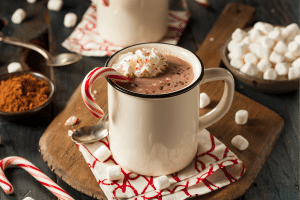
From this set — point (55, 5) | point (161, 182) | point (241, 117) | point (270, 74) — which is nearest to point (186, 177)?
point (161, 182)

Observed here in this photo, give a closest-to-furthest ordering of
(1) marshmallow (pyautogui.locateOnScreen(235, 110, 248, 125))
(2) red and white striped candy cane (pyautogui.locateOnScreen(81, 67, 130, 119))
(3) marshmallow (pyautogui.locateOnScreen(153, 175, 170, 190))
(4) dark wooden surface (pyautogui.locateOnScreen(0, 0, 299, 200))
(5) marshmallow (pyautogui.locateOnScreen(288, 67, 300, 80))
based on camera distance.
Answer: (2) red and white striped candy cane (pyautogui.locateOnScreen(81, 67, 130, 119)) < (3) marshmallow (pyautogui.locateOnScreen(153, 175, 170, 190)) < (4) dark wooden surface (pyautogui.locateOnScreen(0, 0, 299, 200)) < (1) marshmallow (pyautogui.locateOnScreen(235, 110, 248, 125)) < (5) marshmallow (pyautogui.locateOnScreen(288, 67, 300, 80))

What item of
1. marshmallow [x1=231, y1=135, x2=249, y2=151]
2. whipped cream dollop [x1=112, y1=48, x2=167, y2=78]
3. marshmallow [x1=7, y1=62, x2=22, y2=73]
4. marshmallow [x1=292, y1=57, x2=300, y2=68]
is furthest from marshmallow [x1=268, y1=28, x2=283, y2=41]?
marshmallow [x1=7, y1=62, x2=22, y2=73]

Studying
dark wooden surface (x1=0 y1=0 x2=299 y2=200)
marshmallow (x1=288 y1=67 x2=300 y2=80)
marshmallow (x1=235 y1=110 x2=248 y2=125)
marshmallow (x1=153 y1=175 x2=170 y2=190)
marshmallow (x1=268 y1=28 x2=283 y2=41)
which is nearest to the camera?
marshmallow (x1=153 y1=175 x2=170 y2=190)

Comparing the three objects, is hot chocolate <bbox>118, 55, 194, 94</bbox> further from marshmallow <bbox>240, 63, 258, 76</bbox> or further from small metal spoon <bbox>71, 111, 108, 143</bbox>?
marshmallow <bbox>240, 63, 258, 76</bbox>

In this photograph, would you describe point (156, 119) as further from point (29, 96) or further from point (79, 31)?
point (79, 31)

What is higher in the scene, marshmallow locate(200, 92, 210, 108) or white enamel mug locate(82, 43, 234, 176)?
white enamel mug locate(82, 43, 234, 176)

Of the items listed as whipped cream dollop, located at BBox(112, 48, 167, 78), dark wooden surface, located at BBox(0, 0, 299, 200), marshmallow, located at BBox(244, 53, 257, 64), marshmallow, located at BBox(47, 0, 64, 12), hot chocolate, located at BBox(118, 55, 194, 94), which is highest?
whipped cream dollop, located at BBox(112, 48, 167, 78)

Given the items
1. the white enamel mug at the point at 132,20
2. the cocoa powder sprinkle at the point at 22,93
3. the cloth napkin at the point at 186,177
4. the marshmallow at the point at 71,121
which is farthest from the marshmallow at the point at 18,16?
the cloth napkin at the point at 186,177

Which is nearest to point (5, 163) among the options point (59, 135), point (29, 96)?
point (59, 135)
